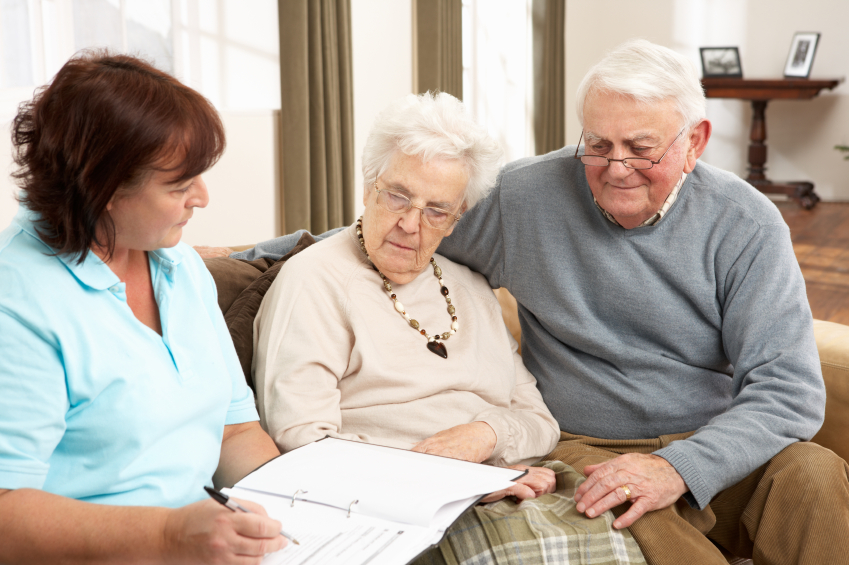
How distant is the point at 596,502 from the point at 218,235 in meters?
2.57

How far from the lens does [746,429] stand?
1.36m

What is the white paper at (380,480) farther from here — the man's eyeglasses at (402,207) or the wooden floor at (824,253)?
the wooden floor at (824,253)

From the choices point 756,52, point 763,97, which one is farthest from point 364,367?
point 756,52

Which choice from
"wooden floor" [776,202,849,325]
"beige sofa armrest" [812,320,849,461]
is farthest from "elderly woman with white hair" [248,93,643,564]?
"wooden floor" [776,202,849,325]

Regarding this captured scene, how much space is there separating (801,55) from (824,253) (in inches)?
112

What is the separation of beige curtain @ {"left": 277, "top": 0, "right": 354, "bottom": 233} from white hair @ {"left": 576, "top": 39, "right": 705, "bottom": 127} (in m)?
2.37

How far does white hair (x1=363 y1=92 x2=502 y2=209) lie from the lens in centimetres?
144

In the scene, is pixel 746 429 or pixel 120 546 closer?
pixel 120 546

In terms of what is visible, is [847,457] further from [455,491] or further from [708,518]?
[455,491]

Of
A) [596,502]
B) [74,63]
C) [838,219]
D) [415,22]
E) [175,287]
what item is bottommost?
[838,219]

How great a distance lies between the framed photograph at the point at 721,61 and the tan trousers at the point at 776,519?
22.2 ft

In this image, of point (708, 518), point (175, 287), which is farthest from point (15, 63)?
point (708, 518)

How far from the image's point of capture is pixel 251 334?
150 cm

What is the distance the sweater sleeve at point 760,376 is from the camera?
1.33 metres
